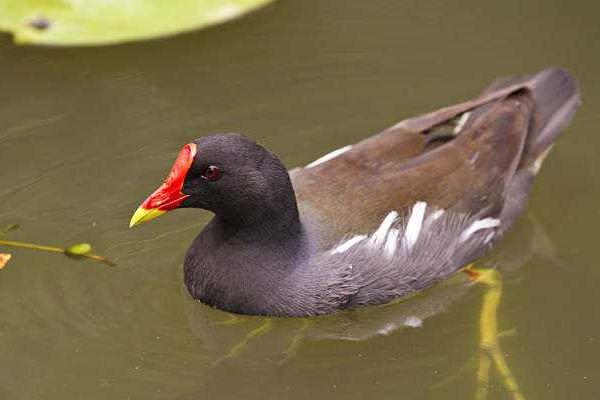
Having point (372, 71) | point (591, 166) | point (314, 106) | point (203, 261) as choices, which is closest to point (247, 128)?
point (314, 106)

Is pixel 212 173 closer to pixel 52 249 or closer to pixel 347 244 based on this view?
pixel 347 244

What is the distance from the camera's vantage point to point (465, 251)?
4.50 m

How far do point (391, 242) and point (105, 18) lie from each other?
1.97m

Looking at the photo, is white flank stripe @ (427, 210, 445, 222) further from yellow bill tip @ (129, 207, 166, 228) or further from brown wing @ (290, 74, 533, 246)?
yellow bill tip @ (129, 207, 166, 228)

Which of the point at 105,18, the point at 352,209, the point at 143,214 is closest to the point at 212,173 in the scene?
the point at 143,214

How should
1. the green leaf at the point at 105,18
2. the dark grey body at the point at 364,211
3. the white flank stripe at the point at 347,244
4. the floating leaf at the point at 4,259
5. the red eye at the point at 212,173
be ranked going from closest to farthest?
the red eye at the point at 212,173 → the dark grey body at the point at 364,211 → the white flank stripe at the point at 347,244 → the floating leaf at the point at 4,259 → the green leaf at the point at 105,18

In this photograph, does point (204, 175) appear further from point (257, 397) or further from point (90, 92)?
point (90, 92)

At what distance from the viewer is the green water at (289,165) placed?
406cm

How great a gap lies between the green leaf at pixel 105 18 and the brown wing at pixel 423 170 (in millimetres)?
1306

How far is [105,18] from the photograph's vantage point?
5.41 metres

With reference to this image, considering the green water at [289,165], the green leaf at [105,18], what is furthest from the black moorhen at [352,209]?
the green leaf at [105,18]

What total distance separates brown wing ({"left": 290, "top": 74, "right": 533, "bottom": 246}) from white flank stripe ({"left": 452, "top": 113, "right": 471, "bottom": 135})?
1 centimetres

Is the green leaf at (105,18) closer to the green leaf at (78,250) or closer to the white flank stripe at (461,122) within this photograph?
the green leaf at (78,250)

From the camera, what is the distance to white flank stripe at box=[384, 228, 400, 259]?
4.24 m
